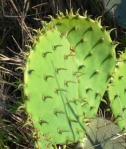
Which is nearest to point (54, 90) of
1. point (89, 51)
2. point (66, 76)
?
point (66, 76)

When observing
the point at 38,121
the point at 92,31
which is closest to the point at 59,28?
the point at 92,31

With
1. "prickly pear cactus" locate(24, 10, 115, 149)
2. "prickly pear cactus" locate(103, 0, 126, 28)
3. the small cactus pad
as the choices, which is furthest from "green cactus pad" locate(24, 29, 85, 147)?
"prickly pear cactus" locate(103, 0, 126, 28)

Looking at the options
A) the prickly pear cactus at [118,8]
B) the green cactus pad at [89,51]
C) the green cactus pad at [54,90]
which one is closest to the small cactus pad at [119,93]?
the green cactus pad at [89,51]

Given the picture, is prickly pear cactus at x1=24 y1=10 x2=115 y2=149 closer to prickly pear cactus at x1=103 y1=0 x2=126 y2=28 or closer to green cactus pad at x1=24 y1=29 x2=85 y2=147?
green cactus pad at x1=24 y1=29 x2=85 y2=147

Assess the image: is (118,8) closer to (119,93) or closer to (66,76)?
(119,93)

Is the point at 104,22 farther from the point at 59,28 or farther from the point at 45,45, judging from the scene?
the point at 45,45

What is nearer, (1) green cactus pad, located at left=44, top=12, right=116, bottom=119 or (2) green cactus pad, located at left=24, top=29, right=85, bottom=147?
(2) green cactus pad, located at left=24, top=29, right=85, bottom=147

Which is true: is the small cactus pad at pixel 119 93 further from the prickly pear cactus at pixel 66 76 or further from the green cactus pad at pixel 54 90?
the green cactus pad at pixel 54 90
